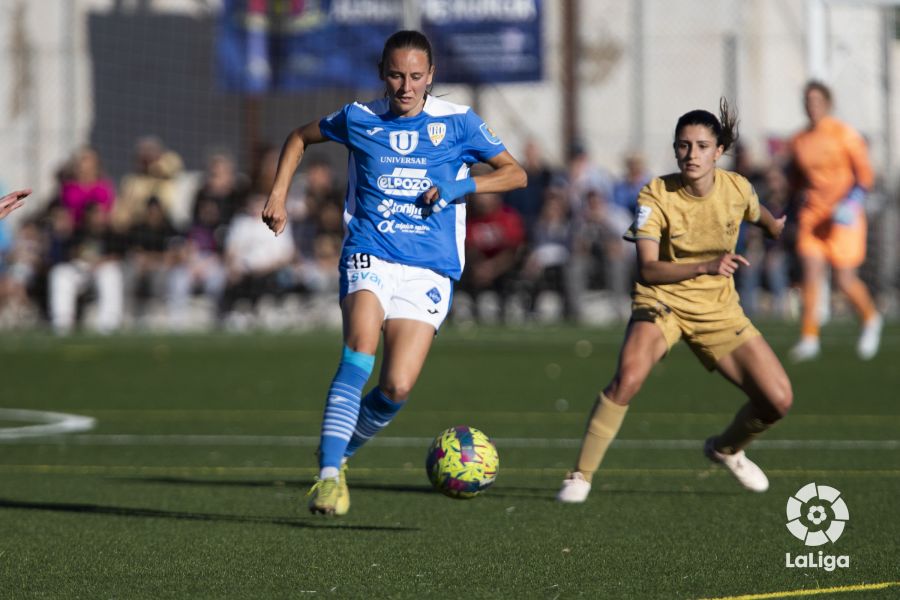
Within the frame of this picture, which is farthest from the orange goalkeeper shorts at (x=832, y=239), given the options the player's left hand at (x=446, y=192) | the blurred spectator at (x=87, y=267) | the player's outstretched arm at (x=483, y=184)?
the blurred spectator at (x=87, y=267)

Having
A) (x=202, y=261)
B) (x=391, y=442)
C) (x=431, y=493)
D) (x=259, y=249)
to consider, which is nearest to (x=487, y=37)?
(x=259, y=249)

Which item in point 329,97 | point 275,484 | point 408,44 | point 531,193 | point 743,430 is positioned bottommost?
point 275,484

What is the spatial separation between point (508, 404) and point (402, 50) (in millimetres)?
5722

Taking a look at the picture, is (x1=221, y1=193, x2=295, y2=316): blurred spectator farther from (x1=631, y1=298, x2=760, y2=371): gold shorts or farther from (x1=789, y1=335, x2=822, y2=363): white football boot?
(x1=631, y1=298, x2=760, y2=371): gold shorts

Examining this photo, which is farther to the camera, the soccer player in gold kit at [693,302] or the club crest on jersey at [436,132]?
the soccer player in gold kit at [693,302]

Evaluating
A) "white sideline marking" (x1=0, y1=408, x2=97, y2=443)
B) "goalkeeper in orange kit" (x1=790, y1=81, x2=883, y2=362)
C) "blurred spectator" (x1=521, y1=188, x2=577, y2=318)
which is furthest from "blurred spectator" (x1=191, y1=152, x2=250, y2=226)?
"white sideline marking" (x1=0, y1=408, x2=97, y2=443)

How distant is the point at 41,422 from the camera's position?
11.3 meters

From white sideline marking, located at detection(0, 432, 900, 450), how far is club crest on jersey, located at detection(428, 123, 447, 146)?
123 inches

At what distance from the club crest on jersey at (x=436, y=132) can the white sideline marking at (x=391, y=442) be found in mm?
3132

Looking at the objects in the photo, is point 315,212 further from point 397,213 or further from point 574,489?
point 397,213

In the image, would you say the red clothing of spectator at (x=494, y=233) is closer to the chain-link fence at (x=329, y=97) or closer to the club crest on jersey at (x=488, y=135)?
the chain-link fence at (x=329, y=97)

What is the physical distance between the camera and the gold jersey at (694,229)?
720 centimetres

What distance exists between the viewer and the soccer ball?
260 inches

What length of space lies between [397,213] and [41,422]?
5.25 metres
